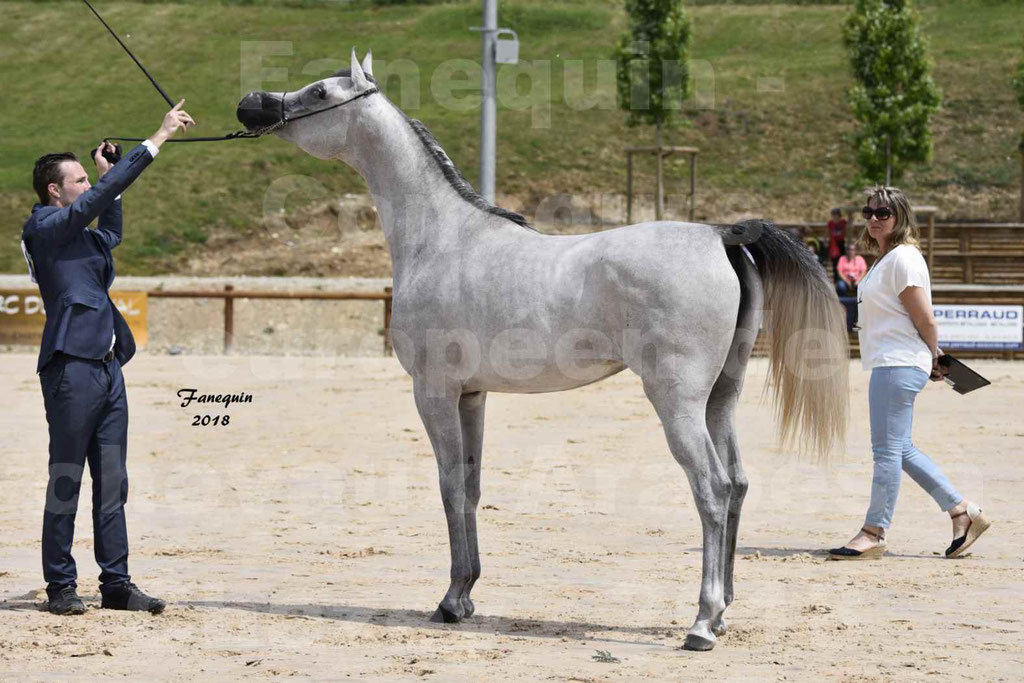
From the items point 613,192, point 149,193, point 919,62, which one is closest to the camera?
point 919,62

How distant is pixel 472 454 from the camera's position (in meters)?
5.68

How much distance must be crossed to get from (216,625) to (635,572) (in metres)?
2.27

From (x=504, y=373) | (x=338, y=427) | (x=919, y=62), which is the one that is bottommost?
(x=338, y=427)

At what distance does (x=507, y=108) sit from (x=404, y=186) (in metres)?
39.9

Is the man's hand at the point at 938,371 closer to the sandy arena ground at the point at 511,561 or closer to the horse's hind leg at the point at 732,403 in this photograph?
the sandy arena ground at the point at 511,561

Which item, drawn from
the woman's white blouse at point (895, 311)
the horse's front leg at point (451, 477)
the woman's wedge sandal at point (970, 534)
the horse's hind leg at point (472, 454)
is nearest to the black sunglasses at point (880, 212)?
the woman's white blouse at point (895, 311)

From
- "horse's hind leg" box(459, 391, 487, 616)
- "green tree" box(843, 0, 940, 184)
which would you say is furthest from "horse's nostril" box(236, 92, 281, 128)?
"green tree" box(843, 0, 940, 184)

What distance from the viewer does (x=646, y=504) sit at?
8.45 meters

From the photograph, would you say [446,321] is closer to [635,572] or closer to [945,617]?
[635,572]

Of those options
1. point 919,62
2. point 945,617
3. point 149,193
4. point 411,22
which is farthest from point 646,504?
point 411,22

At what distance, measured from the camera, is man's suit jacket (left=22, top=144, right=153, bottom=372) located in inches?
208

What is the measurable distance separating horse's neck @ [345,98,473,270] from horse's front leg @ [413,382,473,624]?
0.66 m

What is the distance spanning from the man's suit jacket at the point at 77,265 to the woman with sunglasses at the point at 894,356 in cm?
384

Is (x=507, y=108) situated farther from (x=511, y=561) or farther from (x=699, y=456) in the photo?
(x=699, y=456)
